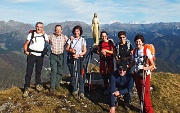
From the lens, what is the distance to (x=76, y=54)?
47.9 feet

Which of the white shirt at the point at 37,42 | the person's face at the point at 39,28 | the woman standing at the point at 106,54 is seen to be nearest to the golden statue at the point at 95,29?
the woman standing at the point at 106,54

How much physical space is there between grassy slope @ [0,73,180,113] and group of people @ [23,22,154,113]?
21.1 inches

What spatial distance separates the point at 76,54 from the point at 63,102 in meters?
3.13

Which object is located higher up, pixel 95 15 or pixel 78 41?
pixel 95 15

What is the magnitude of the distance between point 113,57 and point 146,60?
113 inches

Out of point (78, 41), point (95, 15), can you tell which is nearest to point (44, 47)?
point (78, 41)

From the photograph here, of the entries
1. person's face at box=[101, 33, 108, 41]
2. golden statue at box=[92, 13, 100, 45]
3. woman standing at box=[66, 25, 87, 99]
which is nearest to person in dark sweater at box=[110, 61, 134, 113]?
person's face at box=[101, 33, 108, 41]

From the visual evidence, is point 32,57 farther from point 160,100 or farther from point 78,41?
point 160,100

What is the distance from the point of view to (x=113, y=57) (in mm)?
14969

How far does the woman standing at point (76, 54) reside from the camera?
14516mm

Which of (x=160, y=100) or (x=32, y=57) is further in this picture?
(x=160, y=100)

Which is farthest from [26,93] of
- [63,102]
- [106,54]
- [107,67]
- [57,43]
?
[106,54]

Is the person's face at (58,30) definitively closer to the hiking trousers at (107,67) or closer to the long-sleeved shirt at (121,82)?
the hiking trousers at (107,67)

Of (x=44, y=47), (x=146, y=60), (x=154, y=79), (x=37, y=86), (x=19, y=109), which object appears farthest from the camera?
(x=154, y=79)
